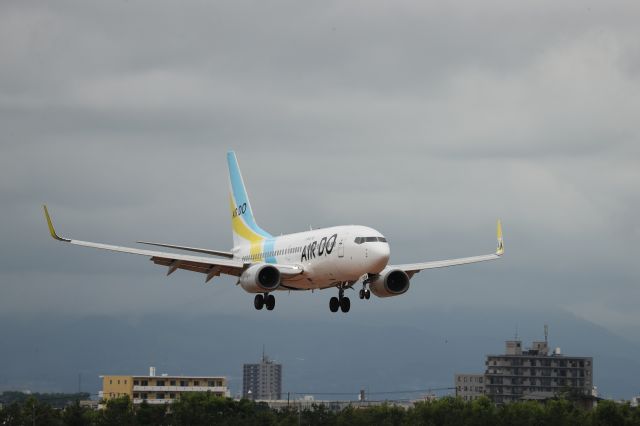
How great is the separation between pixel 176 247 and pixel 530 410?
341 ft

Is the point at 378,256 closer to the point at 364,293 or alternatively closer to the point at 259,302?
the point at 364,293

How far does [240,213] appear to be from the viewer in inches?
4382

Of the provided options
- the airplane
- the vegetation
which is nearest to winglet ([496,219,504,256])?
the airplane

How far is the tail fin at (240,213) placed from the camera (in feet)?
348

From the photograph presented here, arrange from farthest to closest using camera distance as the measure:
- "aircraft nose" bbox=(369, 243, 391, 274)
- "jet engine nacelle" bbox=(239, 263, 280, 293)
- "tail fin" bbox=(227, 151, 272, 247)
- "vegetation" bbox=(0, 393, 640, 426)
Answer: "vegetation" bbox=(0, 393, 640, 426)
"tail fin" bbox=(227, 151, 272, 247)
"jet engine nacelle" bbox=(239, 263, 280, 293)
"aircraft nose" bbox=(369, 243, 391, 274)

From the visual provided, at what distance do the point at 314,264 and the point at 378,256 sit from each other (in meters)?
6.45

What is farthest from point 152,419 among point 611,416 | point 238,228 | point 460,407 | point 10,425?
point 238,228

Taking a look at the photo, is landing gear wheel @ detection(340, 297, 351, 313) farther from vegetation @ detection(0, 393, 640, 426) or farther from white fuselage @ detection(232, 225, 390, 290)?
vegetation @ detection(0, 393, 640, 426)

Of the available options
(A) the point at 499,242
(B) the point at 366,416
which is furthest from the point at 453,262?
(B) the point at 366,416

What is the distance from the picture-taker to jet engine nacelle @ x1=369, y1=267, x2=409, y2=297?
281ft

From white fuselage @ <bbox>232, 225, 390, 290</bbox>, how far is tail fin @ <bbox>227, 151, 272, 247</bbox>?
11902 mm

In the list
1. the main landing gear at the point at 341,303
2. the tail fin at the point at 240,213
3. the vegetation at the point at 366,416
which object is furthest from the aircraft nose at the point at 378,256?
the vegetation at the point at 366,416

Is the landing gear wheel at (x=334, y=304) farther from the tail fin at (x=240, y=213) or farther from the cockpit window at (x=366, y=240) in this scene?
the tail fin at (x=240, y=213)

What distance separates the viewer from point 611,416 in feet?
589
